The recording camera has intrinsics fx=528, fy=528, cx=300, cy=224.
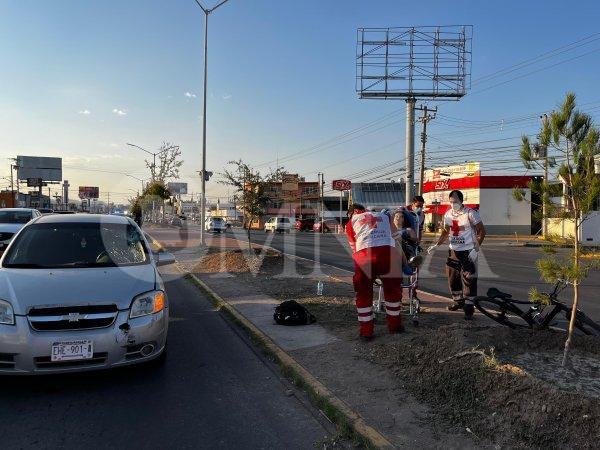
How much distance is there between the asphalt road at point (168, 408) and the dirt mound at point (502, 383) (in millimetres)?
1064

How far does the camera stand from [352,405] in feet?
14.3

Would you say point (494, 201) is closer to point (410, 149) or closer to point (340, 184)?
point (410, 149)

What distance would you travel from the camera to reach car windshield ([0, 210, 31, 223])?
1549cm

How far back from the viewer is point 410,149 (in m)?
39.7

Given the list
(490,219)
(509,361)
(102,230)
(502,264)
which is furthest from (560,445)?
(490,219)

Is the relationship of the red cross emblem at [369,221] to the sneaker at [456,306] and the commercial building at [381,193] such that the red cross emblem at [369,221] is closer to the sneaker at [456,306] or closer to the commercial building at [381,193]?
the sneaker at [456,306]

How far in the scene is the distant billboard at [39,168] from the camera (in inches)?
3472

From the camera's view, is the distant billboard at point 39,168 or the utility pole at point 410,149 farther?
the distant billboard at point 39,168

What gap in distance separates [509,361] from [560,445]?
112cm

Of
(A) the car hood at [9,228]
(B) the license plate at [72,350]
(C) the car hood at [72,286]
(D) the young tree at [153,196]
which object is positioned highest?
(D) the young tree at [153,196]

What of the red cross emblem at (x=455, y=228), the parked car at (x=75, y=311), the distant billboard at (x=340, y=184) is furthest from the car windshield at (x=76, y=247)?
the distant billboard at (x=340, y=184)

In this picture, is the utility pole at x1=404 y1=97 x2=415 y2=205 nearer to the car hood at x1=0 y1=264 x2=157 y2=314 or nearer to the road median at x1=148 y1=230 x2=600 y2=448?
the road median at x1=148 y1=230 x2=600 y2=448

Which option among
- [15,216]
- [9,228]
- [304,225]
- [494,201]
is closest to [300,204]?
[304,225]

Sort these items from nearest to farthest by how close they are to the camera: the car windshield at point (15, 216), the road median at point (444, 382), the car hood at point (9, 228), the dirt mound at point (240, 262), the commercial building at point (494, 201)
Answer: the road median at point (444, 382)
the car hood at point (9, 228)
the dirt mound at point (240, 262)
the car windshield at point (15, 216)
the commercial building at point (494, 201)
